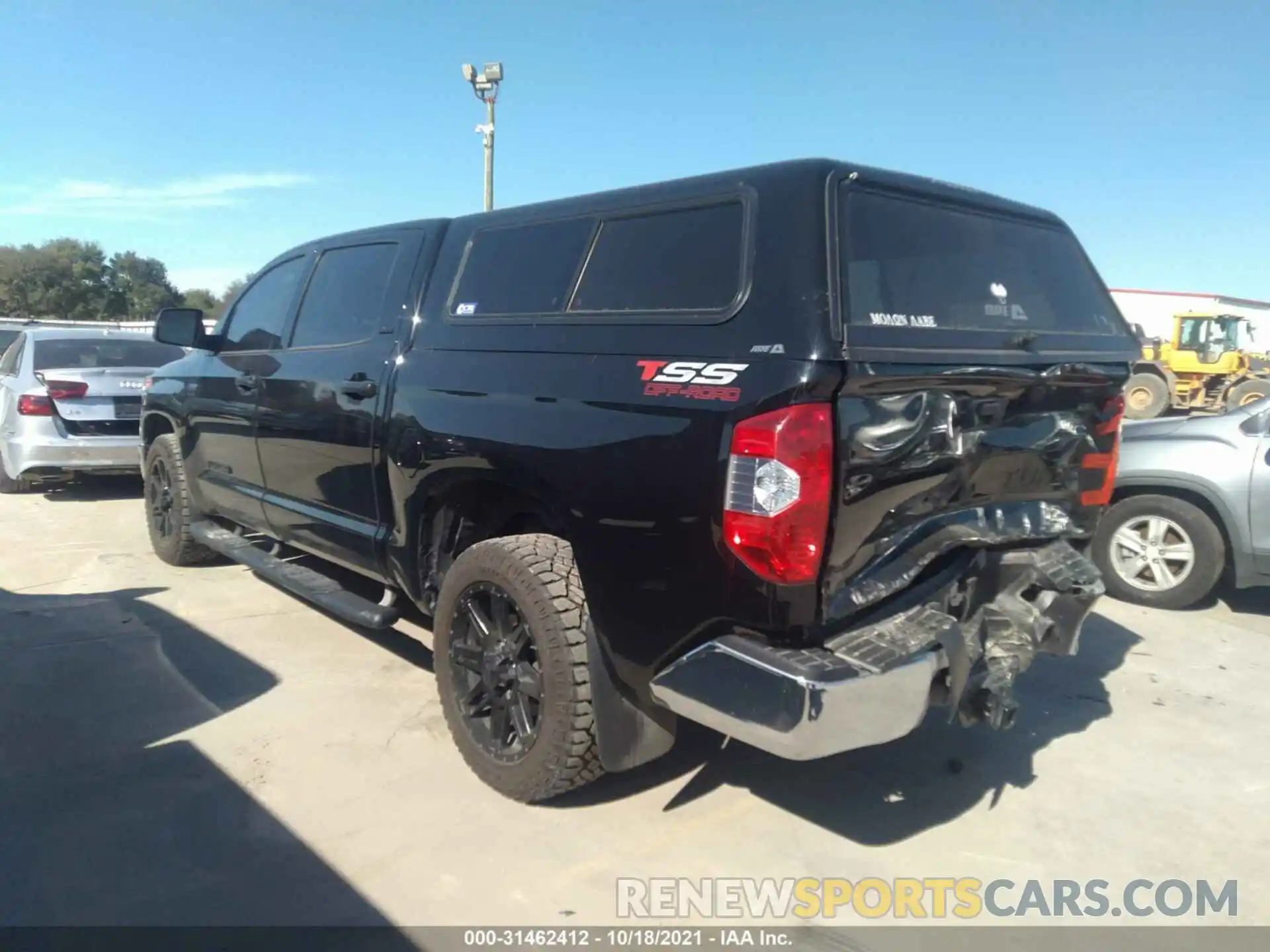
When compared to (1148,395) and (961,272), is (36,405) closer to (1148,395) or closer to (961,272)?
(961,272)

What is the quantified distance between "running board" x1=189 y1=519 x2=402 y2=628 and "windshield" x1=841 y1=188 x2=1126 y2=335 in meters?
2.41

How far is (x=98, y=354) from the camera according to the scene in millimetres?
9008

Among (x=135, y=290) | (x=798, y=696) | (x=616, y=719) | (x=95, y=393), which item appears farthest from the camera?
(x=135, y=290)

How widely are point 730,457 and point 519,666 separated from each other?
1202mm

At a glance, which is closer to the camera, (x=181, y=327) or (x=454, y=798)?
(x=454, y=798)

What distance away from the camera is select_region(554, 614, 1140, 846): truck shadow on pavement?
3.36 meters

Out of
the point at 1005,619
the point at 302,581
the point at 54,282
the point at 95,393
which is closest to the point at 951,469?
the point at 1005,619

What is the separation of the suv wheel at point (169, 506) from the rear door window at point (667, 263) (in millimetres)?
3714

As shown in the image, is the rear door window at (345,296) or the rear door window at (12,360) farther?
the rear door window at (12,360)

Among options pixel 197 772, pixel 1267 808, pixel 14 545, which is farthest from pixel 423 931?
pixel 14 545

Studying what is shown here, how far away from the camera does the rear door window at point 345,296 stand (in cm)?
423

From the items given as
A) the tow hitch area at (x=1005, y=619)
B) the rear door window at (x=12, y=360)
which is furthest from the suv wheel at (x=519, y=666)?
the rear door window at (x=12, y=360)

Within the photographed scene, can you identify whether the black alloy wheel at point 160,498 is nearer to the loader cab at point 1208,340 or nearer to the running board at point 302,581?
the running board at point 302,581

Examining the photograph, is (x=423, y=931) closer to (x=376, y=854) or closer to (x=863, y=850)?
(x=376, y=854)
